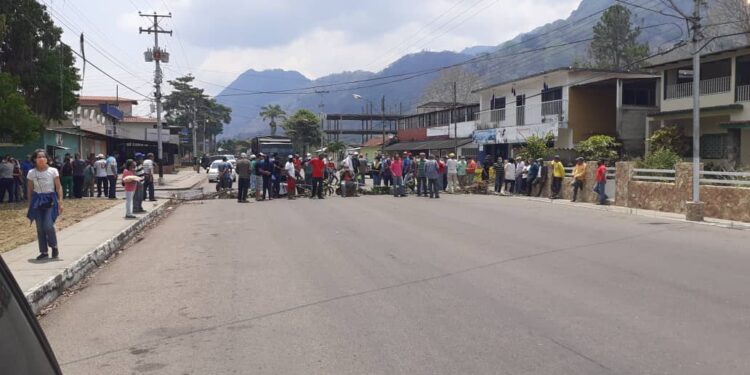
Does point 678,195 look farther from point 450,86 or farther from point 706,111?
point 450,86

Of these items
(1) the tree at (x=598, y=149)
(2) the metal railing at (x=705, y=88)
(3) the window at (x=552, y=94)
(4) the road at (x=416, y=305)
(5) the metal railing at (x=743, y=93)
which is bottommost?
(4) the road at (x=416, y=305)

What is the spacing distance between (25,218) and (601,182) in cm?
1668

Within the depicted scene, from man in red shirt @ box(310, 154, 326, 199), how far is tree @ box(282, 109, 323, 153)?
69866mm

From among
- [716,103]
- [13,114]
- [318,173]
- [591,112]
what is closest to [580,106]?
[591,112]

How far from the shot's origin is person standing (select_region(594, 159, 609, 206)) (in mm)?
20719

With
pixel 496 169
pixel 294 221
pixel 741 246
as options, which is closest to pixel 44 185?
pixel 294 221

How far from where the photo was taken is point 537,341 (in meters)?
5.67

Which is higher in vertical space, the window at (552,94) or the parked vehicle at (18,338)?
the window at (552,94)

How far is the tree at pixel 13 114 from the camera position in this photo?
2145cm

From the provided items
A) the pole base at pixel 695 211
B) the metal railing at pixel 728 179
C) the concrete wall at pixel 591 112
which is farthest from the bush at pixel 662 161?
the concrete wall at pixel 591 112

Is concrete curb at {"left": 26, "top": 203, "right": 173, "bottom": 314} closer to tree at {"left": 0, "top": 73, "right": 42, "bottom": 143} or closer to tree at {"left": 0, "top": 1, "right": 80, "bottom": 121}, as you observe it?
tree at {"left": 0, "top": 73, "right": 42, "bottom": 143}

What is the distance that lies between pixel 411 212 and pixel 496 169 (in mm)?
10302

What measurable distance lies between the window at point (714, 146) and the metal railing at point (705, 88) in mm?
1965

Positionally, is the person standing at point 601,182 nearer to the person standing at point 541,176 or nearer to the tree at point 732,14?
the person standing at point 541,176
